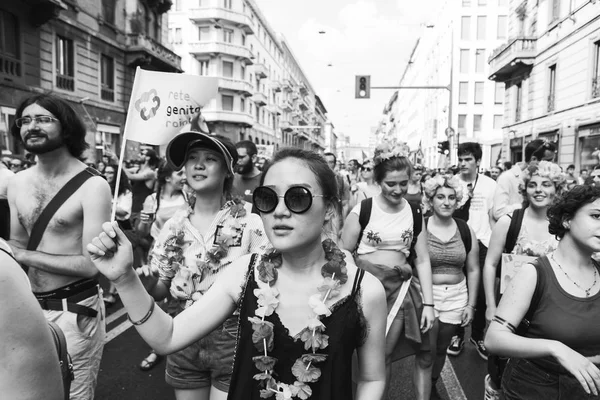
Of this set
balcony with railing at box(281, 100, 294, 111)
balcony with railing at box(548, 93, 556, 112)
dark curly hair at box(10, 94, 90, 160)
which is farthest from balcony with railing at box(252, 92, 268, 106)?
dark curly hair at box(10, 94, 90, 160)

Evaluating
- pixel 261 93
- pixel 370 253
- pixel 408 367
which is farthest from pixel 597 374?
pixel 261 93

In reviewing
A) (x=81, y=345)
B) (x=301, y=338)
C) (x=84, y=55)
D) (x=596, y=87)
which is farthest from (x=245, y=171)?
(x=84, y=55)

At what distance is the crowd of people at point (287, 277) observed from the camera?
5.74ft

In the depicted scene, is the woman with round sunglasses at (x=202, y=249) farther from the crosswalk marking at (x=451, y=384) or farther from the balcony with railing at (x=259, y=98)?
the balcony with railing at (x=259, y=98)

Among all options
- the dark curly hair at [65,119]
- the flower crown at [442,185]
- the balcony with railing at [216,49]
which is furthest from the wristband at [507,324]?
the balcony with railing at [216,49]

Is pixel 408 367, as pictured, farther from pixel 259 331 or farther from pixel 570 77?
pixel 570 77

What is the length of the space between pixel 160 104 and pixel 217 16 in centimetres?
4480

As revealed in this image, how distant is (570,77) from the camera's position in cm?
1825

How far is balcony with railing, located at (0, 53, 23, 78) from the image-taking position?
14.5 metres

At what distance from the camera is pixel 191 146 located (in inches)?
115

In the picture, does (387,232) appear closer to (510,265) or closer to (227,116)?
(510,265)

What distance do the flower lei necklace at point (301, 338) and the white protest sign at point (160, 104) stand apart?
989 mm

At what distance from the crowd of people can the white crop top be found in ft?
0.05

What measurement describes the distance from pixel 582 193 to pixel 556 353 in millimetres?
893
